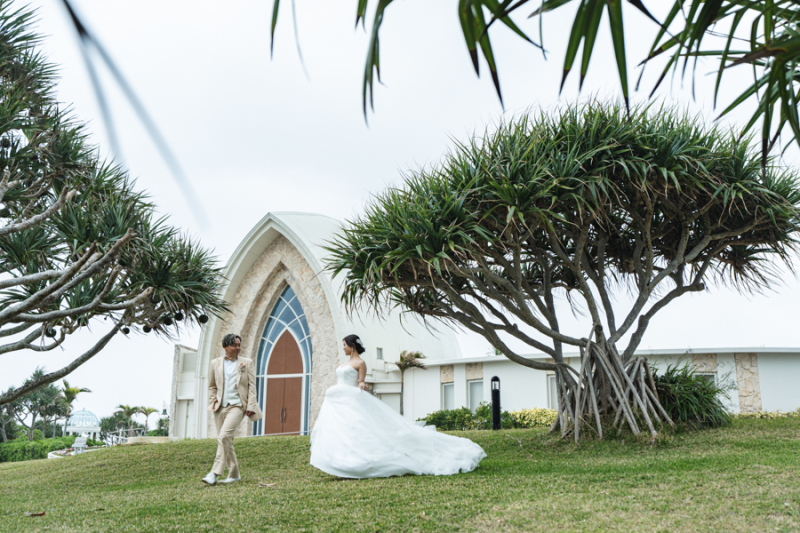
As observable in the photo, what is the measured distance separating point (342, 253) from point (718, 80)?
7872 mm

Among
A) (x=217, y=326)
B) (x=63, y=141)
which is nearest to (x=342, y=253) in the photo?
(x=63, y=141)

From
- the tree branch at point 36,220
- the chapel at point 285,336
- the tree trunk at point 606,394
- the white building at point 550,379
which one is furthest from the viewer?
the chapel at point 285,336

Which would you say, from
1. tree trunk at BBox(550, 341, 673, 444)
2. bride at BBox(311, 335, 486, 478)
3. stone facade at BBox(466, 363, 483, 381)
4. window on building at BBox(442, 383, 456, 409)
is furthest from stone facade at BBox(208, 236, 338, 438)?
bride at BBox(311, 335, 486, 478)

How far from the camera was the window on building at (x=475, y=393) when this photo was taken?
779 inches

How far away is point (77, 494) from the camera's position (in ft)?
25.6

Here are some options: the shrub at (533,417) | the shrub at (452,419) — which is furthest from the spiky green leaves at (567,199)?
the shrub at (452,419)

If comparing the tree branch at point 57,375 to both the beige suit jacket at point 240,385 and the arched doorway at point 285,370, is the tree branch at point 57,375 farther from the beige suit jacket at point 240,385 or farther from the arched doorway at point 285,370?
the arched doorway at point 285,370

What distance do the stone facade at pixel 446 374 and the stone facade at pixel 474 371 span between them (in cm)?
74

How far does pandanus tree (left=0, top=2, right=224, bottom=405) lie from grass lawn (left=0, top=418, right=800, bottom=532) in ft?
7.71

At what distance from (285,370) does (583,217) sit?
16157 millimetres

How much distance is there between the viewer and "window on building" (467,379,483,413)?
19.8 m

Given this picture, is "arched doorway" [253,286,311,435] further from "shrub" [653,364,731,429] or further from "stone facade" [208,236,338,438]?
"shrub" [653,364,731,429]

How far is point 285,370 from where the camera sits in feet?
74.6

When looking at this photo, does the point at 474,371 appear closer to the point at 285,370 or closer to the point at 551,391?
the point at 551,391
